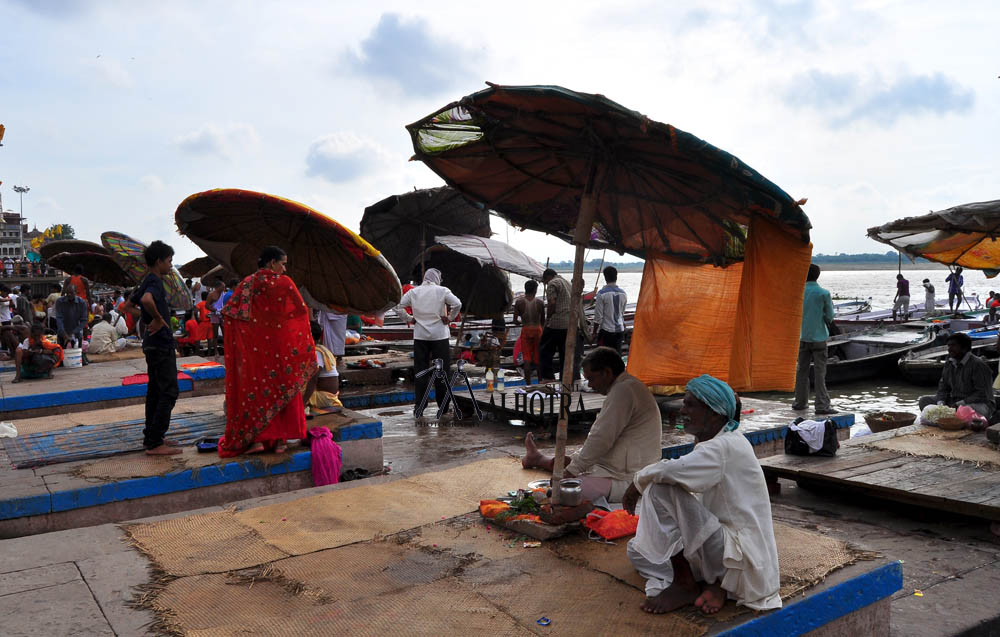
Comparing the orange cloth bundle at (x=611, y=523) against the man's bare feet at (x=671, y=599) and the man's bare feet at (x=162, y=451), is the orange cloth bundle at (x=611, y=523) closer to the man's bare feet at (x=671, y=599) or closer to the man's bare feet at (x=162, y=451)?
the man's bare feet at (x=671, y=599)

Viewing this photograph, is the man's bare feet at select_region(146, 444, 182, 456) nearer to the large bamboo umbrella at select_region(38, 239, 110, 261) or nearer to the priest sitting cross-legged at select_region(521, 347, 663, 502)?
the priest sitting cross-legged at select_region(521, 347, 663, 502)

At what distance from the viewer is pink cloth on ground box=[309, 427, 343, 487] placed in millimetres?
5637

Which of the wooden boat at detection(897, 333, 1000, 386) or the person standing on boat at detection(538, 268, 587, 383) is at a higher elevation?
the person standing on boat at detection(538, 268, 587, 383)

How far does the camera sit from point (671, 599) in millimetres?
3016

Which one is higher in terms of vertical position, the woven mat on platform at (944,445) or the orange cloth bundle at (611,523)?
the woven mat on platform at (944,445)

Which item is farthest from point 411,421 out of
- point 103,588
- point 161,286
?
point 103,588

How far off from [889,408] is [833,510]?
8.14m

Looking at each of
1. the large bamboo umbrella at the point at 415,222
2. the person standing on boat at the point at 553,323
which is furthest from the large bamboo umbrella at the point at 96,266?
the person standing on boat at the point at 553,323

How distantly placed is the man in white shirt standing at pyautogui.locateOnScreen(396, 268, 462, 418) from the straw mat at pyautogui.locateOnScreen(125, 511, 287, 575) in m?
4.17

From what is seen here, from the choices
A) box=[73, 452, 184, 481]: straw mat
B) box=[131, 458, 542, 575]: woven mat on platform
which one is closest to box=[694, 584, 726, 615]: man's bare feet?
box=[131, 458, 542, 575]: woven mat on platform

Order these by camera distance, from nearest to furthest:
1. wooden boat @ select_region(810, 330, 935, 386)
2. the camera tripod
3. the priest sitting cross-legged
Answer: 1. the priest sitting cross-legged
2. the camera tripod
3. wooden boat @ select_region(810, 330, 935, 386)

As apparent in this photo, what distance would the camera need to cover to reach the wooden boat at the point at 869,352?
15516 mm

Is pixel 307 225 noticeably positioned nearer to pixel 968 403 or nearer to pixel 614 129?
pixel 614 129

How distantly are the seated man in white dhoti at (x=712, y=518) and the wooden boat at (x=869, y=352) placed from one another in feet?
44.9
